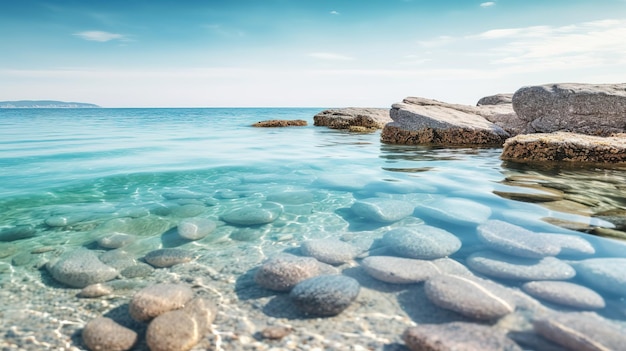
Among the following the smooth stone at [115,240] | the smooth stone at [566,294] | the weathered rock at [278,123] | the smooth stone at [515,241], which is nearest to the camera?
the smooth stone at [566,294]

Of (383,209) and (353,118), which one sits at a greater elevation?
(353,118)

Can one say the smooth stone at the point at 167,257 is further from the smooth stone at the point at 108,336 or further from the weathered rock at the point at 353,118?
the weathered rock at the point at 353,118

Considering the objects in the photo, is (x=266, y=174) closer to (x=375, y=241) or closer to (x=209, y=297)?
(x=375, y=241)

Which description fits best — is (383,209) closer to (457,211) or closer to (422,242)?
(457,211)

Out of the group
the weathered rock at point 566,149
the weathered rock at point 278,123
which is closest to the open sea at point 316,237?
the weathered rock at point 566,149

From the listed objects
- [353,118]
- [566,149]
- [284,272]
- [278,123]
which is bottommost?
[284,272]

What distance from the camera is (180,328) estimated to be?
244 cm

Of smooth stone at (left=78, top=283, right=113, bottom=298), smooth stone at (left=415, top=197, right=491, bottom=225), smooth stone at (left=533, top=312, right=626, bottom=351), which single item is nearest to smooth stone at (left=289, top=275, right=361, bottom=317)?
smooth stone at (left=533, top=312, right=626, bottom=351)

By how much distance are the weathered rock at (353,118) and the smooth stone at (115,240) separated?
59.2ft

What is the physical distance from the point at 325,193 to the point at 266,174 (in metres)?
2.09

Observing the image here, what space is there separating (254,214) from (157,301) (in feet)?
7.57

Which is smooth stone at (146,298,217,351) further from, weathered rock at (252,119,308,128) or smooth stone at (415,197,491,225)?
weathered rock at (252,119,308,128)

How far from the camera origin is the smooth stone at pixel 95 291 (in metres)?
3.06

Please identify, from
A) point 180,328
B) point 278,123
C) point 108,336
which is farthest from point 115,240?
point 278,123
